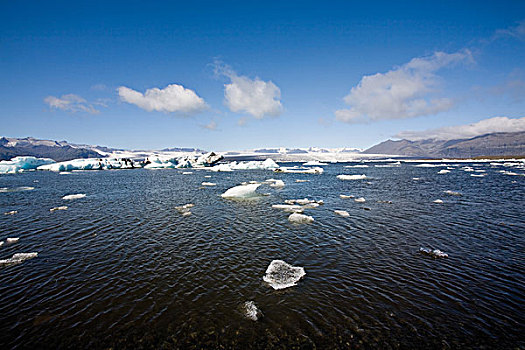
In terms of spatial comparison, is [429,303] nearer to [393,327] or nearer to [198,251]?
[393,327]

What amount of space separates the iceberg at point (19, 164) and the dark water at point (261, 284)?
77429mm

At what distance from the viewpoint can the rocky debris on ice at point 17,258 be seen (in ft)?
33.1

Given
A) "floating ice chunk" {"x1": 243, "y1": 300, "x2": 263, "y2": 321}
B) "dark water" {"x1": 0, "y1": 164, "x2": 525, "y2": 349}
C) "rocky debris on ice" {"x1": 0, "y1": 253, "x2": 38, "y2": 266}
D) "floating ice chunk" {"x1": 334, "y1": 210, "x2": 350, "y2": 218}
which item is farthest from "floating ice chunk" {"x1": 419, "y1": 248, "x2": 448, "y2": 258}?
"rocky debris on ice" {"x1": 0, "y1": 253, "x2": 38, "y2": 266}

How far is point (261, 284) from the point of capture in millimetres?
8539

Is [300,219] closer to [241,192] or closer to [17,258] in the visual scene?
[241,192]

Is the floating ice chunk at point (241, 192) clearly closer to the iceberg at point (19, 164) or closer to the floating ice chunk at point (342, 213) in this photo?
the floating ice chunk at point (342, 213)

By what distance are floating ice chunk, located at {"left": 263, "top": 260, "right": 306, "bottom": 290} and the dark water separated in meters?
0.34

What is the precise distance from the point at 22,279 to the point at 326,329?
11318mm

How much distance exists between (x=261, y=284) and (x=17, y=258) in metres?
11.3

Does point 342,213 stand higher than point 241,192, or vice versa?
point 241,192

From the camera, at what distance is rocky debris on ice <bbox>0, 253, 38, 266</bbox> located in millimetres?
10087

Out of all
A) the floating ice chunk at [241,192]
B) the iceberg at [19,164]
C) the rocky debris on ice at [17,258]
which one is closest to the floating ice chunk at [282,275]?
the rocky debris on ice at [17,258]

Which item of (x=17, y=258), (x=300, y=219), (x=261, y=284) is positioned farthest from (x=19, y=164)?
(x=261, y=284)

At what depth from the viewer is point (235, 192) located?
25891 millimetres
